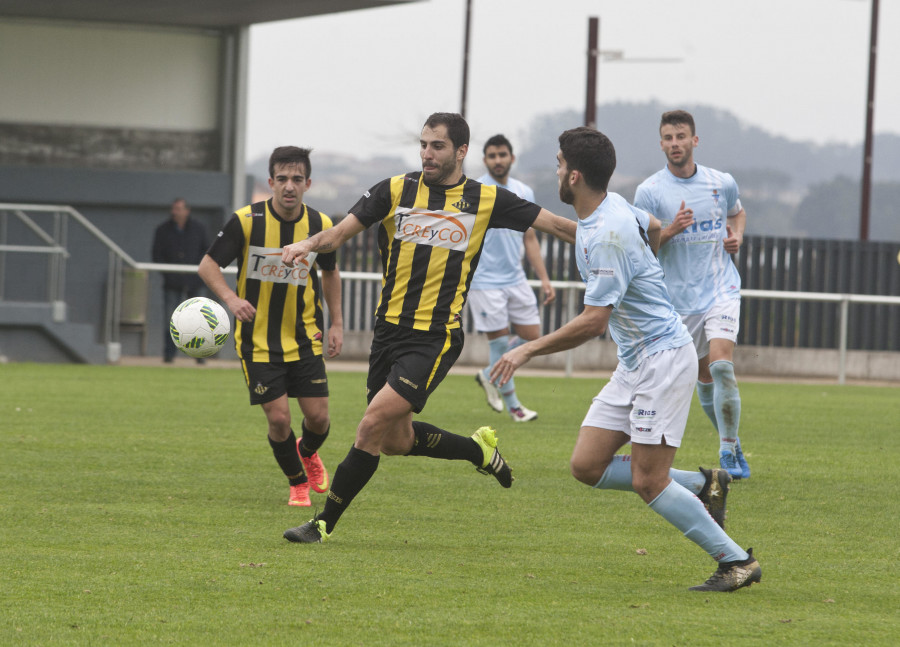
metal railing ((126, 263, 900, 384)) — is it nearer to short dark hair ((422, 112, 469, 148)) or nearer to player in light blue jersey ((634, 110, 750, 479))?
player in light blue jersey ((634, 110, 750, 479))

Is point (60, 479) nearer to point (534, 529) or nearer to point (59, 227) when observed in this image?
point (534, 529)

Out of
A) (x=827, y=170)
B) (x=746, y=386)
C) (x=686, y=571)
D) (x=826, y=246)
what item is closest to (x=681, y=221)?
(x=686, y=571)

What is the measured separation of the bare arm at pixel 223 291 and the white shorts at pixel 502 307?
4.70m

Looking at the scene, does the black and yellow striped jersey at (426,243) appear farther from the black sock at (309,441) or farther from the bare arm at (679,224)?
the bare arm at (679,224)

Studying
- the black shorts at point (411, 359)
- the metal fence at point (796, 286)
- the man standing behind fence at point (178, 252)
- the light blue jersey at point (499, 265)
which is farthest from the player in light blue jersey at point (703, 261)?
the metal fence at point (796, 286)

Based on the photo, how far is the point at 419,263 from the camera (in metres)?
6.03

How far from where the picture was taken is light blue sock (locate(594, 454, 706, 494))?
5484 millimetres

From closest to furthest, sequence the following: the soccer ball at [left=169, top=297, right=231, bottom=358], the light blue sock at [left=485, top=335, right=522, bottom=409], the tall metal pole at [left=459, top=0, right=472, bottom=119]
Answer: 1. the soccer ball at [left=169, top=297, right=231, bottom=358]
2. the light blue sock at [left=485, top=335, right=522, bottom=409]
3. the tall metal pole at [left=459, top=0, right=472, bottom=119]

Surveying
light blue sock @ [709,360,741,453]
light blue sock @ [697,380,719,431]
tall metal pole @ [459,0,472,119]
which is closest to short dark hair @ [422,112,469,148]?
light blue sock @ [709,360,741,453]

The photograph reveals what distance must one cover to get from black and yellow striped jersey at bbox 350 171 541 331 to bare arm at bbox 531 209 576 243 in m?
0.20

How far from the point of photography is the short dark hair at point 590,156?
16.8 ft

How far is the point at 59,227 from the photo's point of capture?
53.4 ft

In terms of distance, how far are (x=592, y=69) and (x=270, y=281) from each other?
17175 mm

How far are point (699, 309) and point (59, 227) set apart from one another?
1048 cm
